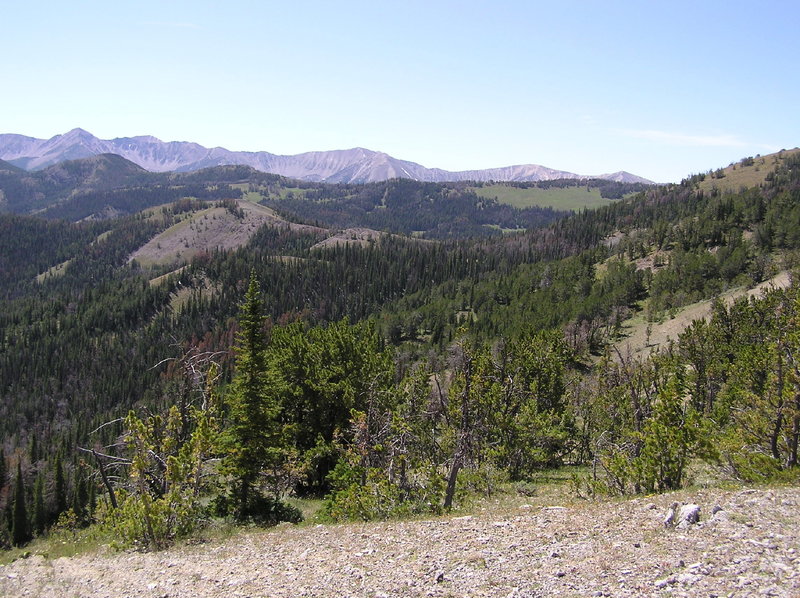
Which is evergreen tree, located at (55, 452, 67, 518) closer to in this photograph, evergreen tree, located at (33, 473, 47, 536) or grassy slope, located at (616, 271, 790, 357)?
evergreen tree, located at (33, 473, 47, 536)

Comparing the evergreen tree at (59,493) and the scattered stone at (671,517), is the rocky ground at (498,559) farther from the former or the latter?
the evergreen tree at (59,493)

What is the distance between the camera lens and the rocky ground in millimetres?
11492

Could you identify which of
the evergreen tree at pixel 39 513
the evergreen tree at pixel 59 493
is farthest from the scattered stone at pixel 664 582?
the evergreen tree at pixel 59 493

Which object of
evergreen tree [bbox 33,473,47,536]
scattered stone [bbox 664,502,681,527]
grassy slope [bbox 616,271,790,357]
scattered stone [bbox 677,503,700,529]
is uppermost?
scattered stone [bbox 677,503,700,529]

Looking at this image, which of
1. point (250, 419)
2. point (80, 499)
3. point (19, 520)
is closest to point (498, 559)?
point (250, 419)

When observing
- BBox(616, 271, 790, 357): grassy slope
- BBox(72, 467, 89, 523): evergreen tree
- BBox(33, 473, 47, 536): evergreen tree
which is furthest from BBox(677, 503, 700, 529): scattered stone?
BBox(33, 473, 47, 536): evergreen tree

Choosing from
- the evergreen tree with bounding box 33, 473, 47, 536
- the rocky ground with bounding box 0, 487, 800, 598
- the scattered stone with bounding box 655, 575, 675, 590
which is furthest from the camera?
the evergreen tree with bounding box 33, 473, 47, 536

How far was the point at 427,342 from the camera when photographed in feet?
503

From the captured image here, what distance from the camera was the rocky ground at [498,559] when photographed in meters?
11.5

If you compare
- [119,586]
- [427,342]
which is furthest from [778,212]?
[119,586]

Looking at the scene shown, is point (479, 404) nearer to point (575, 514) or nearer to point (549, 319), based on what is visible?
point (575, 514)

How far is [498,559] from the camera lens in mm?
14344

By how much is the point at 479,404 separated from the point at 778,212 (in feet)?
552

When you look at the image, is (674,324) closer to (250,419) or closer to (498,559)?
(250,419)
